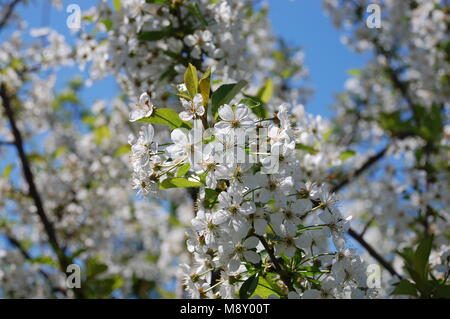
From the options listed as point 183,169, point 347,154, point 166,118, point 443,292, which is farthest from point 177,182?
point 347,154

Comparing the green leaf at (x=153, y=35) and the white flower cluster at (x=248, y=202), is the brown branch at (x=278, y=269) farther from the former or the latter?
the green leaf at (x=153, y=35)

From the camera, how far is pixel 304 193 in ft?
6.81

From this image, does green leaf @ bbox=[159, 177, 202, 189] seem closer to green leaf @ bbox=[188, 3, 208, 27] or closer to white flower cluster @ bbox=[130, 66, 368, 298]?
white flower cluster @ bbox=[130, 66, 368, 298]

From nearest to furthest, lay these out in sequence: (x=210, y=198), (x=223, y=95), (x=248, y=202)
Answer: (x=248, y=202)
(x=210, y=198)
(x=223, y=95)

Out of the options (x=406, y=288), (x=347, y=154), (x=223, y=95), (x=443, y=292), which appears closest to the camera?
(x=223, y=95)

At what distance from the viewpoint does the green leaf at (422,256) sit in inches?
94.1

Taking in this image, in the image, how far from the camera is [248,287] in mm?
1979

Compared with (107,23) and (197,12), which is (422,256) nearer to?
(197,12)

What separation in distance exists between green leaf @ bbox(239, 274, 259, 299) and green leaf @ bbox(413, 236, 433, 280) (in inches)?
36.6

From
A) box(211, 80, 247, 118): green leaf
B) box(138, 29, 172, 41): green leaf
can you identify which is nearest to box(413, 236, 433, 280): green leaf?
box(211, 80, 247, 118): green leaf

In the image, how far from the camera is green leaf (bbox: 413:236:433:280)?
2391 mm

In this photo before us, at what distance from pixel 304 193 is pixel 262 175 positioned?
0.84 ft

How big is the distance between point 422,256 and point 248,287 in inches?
39.6

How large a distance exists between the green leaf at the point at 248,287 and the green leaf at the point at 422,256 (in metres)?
0.93
